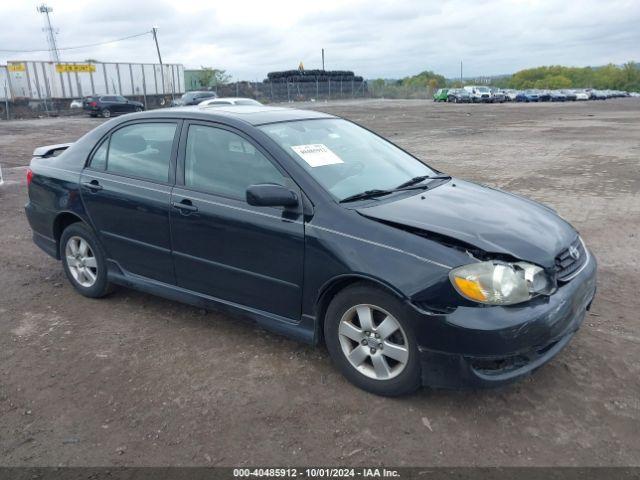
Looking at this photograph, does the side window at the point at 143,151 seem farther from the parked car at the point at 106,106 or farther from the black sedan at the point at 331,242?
the parked car at the point at 106,106

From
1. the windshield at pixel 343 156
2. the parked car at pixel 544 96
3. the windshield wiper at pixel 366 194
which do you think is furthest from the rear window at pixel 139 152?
the parked car at pixel 544 96

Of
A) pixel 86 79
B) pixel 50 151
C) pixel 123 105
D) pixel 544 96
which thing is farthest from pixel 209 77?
pixel 50 151

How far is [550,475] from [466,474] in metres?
0.40

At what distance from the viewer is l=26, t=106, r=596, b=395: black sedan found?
3.02m

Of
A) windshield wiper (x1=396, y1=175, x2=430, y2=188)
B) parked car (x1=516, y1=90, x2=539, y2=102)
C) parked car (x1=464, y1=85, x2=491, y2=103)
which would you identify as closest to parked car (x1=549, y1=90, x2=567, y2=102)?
parked car (x1=516, y1=90, x2=539, y2=102)

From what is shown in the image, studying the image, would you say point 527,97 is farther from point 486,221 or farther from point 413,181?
point 486,221

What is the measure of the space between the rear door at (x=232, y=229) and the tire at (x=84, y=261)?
1.01m

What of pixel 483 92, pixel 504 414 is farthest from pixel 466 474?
pixel 483 92

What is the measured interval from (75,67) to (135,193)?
4342 centimetres

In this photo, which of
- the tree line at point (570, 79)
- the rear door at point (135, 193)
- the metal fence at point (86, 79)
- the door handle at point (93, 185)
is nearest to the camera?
the rear door at point (135, 193)

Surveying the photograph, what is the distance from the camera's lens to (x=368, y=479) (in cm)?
268

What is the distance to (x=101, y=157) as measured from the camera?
4.71 m

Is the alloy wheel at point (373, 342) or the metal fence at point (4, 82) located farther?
the metal fence at point (4, 82)

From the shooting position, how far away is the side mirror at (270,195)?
339cm
